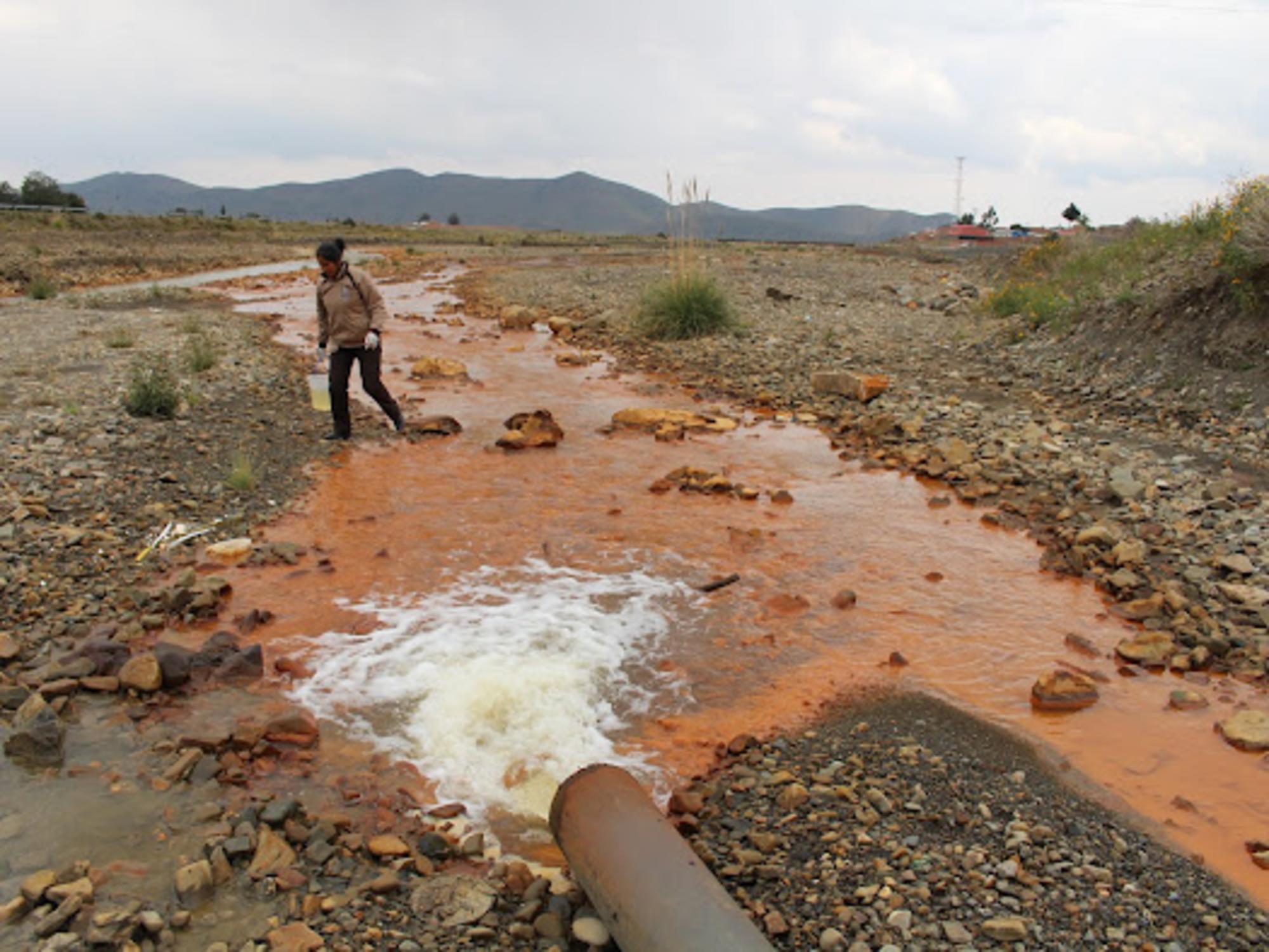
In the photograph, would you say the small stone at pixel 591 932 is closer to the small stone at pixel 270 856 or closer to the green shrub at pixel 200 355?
the small stone at pixel 270 856

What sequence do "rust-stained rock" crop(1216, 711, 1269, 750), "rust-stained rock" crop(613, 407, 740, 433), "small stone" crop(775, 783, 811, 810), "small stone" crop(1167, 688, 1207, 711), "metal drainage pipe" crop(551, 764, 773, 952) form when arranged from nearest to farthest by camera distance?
"metal drainage pipe" crop(551, 764, 773, 952) → "small stone" crop(775, 783, 811, 810) → "rust-stained rock" crop(1216, 711, 1269, 750) → "small stone" crop(1167, 688, 1207, 711) → "rust-stained rock" crop(613, 407, 740, 433)

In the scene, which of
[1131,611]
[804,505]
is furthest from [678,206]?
[1131,611]

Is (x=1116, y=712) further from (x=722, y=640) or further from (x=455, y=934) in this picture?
(x=455, y=934)

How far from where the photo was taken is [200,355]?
10.1 meters

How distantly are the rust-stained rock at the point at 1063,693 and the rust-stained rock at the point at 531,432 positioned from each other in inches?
206

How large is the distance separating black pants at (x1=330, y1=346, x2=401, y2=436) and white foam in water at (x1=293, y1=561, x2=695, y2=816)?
304cm

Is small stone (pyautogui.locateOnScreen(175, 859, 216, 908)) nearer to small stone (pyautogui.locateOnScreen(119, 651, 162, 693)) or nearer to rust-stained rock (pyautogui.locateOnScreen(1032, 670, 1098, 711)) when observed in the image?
small stone (pyautogui.locateOnScreen(119, 651, 162, 693))

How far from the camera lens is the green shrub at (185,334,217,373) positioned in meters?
10.0

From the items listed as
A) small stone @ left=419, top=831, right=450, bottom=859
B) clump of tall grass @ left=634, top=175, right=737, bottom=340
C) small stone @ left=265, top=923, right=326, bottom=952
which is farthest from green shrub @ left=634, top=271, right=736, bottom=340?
small stone @ left=265, top=923, right=326, bottom=952

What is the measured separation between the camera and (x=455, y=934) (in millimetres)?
2770

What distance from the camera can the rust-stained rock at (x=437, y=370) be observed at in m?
11.7

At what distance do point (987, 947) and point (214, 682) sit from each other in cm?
344

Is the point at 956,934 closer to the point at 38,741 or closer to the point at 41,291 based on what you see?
the point at 38,741

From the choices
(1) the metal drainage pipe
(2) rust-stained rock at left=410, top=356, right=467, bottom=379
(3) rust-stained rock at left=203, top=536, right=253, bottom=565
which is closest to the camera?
(1) the metal drainage pipe
